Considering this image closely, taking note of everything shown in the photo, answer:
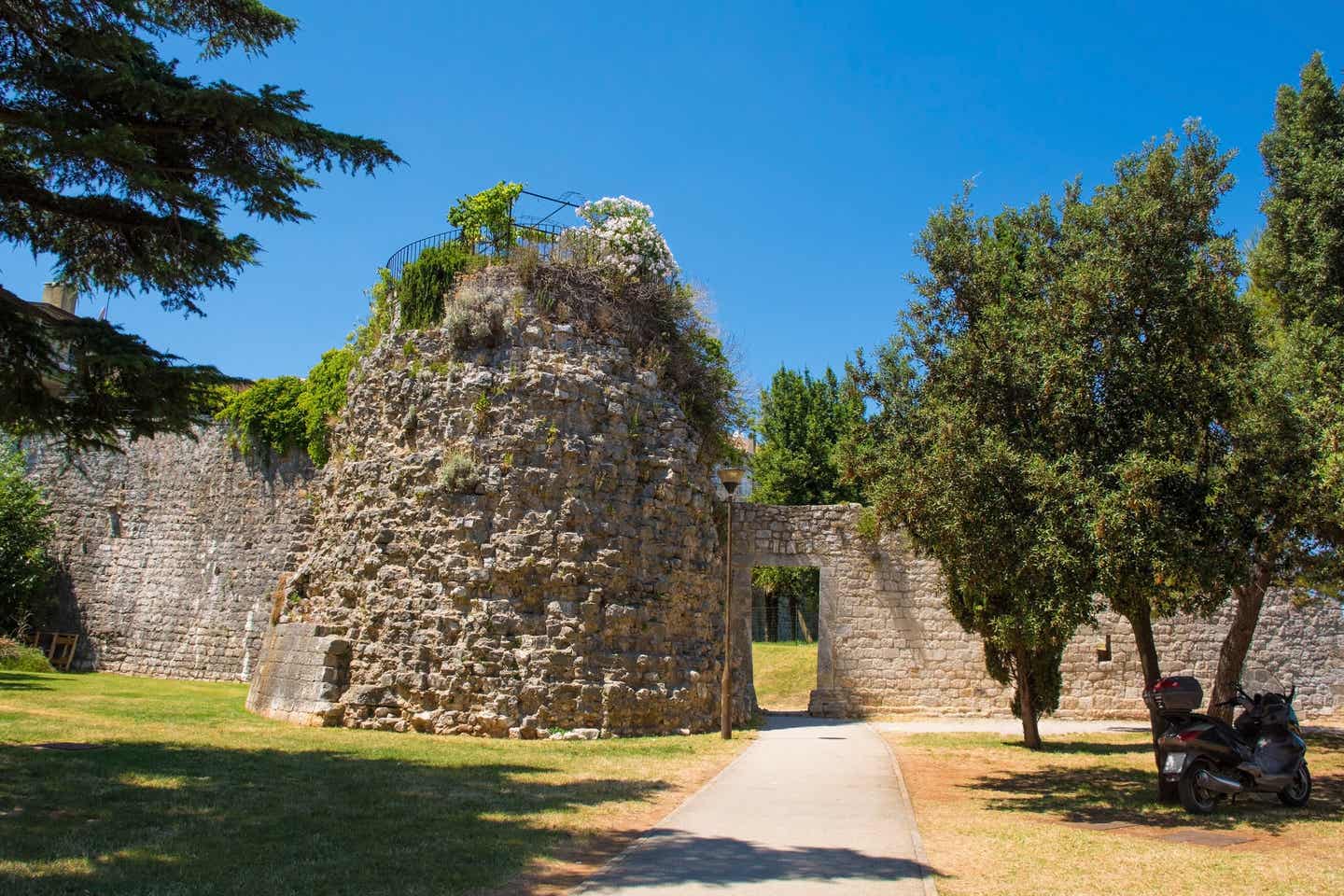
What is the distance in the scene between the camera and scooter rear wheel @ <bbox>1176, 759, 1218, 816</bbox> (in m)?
8.81

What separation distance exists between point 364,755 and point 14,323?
6.08 metres

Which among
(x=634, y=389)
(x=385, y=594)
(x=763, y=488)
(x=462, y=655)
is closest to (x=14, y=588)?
(x=385, y=594)

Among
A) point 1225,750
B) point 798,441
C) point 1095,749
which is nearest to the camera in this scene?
point 1225,750

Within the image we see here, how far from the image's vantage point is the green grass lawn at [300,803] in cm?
583

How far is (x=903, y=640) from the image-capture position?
19.1 metres

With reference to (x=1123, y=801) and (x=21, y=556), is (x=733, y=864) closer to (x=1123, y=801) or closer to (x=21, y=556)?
(x=1123, y=801)

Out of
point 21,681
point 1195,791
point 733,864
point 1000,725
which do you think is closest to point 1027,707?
point 1000,725

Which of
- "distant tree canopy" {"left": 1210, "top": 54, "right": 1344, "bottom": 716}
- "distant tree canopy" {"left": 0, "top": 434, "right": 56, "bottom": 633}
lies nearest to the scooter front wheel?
"distant tree canopy" {"left": 1210, "top": 54, "right": 1344, "bottom": 716}

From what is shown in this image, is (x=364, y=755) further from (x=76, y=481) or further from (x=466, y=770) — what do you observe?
(x=76, y=481)

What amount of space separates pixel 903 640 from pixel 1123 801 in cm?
929

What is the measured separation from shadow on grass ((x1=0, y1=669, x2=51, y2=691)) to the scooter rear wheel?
61.7 ft

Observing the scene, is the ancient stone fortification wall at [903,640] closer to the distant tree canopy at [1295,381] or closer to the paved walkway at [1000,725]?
the paved walkway at [1000,725]

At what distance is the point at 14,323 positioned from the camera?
7.89 m

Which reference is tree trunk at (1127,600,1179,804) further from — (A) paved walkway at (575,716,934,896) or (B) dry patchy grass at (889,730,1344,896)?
(A) paved walkway at (575,716,934,896)
